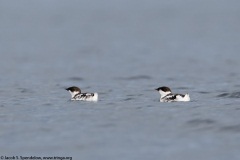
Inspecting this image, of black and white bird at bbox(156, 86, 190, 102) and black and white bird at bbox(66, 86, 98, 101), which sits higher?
black and white bird at bbox(66, 86, 98, 101)

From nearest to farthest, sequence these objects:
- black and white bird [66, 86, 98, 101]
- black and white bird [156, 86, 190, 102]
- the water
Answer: the water < black and white bird [156, 86, 190, 102] < black and white bird [66, 86, 98, 101]

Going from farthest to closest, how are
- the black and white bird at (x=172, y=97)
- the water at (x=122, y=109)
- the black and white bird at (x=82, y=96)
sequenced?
1. the black and white bird at (x=82, y=96)
2. the black and white bird at (x=172, y=97)
3. the water at (x=122, y=109)

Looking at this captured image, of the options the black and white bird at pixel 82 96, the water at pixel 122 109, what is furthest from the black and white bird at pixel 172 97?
the black and white bird at pixel 82 96

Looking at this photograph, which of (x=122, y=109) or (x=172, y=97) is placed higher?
(x=172, y=97)

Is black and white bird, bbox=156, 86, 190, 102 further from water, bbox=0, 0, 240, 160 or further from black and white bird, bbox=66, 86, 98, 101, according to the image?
A: black and white bird, bbox=66, 86, 98, 101

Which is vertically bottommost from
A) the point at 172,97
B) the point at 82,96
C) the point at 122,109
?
the point at 122,109

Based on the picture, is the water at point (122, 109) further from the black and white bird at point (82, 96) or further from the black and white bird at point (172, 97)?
the black and white bird at point (172, 97)

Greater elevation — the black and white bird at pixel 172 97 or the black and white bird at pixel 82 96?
the black and white bird at pixel 82 96

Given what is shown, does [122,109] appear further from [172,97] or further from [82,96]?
[82,96]

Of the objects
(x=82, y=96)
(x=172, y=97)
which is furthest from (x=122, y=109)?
(x=82, y=96)

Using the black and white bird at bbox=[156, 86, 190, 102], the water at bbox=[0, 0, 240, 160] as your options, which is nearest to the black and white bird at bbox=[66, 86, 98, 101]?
the water at bbox=[0, 0, 240, 160]

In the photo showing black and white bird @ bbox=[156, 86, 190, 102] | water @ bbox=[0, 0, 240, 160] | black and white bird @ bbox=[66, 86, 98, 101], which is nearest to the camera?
water @ bbox=[0, 0, 240, 160]

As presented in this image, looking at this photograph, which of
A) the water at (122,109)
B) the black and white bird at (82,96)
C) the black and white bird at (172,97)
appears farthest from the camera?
the black and white bird at (82,96)

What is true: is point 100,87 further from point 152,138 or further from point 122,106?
point 152,138
